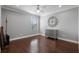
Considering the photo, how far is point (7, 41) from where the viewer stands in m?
1.35

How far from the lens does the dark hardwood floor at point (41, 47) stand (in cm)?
136

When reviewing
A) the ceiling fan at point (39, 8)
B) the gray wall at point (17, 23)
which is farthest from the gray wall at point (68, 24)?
the gray wall at point (17, 23)

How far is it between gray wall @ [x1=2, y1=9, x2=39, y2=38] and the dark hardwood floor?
5.7 inches

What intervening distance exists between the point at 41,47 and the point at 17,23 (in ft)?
2.06

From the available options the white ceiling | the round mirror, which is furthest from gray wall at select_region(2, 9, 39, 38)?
the round mirror

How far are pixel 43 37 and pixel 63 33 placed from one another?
379 mm

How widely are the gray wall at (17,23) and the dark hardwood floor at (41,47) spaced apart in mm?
144

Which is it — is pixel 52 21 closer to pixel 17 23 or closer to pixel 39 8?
pixel 39 8

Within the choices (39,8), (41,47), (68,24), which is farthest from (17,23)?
(68,24)

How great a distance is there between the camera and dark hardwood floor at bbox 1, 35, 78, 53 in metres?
1.36

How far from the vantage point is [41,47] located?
1.39 m

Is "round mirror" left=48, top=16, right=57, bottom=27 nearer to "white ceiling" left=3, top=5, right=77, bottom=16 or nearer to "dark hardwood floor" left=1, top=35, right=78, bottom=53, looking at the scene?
"white ceiling" left=3, top=5, right=77, bottom=16
